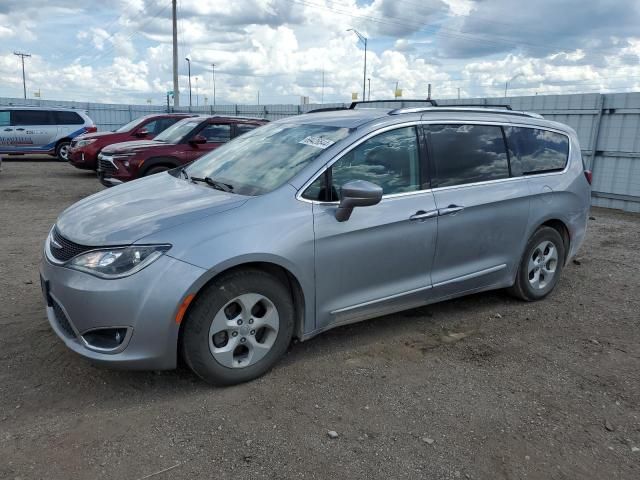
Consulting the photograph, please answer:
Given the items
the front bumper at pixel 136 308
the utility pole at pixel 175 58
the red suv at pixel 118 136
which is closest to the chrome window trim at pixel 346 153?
the front bumper at pixel 136 308

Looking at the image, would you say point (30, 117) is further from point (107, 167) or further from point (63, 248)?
point (63, 248)

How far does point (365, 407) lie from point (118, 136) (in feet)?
38.2

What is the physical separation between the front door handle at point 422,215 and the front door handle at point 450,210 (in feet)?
0.20

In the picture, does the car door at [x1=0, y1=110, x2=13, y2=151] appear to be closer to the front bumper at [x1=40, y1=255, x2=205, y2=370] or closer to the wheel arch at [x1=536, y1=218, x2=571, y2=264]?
the front bumper at [x1=40, y1=255, x2=205, y2=370]

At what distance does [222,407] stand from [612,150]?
33.6ft

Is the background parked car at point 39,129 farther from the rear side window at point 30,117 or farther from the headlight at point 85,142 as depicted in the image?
the headlight at point 85,142

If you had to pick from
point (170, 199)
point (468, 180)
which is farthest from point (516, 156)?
point (170, 199)

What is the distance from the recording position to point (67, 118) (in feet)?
59.7

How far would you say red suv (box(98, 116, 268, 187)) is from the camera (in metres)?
9.60

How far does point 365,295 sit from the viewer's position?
3852mm

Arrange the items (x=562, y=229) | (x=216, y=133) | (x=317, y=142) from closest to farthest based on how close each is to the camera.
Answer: (x=317, y=142) < (x=562, y=229) < (x=216, y=133)

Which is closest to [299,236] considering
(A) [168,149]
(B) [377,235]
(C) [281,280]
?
(C) [281,280]

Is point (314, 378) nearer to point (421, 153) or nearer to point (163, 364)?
point (163, 364)

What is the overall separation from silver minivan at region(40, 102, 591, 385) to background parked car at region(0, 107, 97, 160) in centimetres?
1569
